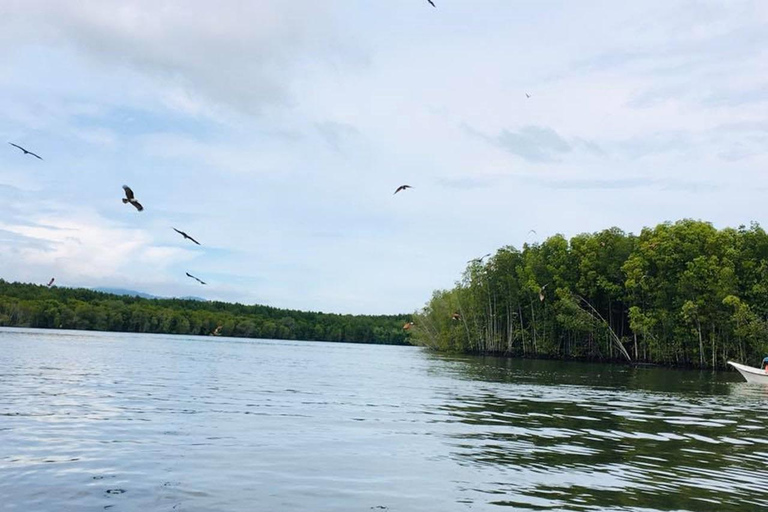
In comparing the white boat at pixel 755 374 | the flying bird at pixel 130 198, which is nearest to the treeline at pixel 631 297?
the white boat at pixel 755 374

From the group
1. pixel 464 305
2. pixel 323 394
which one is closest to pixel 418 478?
pixel 323 394

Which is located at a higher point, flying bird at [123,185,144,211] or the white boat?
flying bird at [123,185,144,211]

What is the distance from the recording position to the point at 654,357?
94.4m

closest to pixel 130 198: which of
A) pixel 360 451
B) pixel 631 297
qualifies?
pixel 360 451

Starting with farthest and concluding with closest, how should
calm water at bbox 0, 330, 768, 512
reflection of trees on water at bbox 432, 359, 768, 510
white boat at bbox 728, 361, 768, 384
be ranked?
white boat at bbox 728, 361, 768, 384, reflection of trees on water at bbox 432, 359, 768, 510, calm water at bbox 0, 330, 768, 512

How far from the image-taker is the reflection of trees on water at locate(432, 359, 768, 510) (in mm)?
12750

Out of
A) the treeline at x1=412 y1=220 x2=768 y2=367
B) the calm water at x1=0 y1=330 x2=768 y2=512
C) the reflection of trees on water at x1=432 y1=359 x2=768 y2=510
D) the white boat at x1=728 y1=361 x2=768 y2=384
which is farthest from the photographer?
the treeline at x1=412 y1=220 x2=768 y2=367

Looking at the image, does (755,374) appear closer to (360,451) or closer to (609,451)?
(609,451)

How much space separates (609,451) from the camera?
59.1 ft

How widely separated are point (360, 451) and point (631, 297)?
272ft

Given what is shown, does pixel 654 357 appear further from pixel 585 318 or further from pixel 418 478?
pixel 418 478

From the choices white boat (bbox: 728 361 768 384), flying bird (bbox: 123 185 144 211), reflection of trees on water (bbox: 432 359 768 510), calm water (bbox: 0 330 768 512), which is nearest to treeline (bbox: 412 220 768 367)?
white boat (bbox: 728 361 768 384)

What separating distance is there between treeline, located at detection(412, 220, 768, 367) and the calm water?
55728 mm

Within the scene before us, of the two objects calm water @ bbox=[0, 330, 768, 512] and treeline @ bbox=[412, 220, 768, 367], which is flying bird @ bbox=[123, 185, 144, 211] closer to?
calm water @ bbox=[0, 330, 768, 512]
